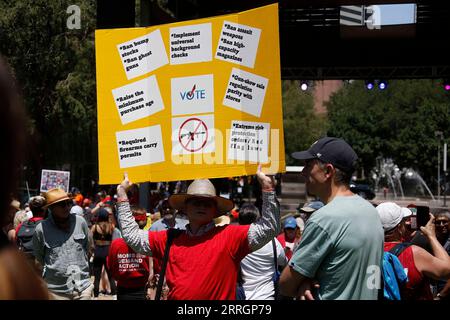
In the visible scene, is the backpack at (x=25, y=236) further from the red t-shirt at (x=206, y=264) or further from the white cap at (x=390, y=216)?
the white cap at (x=390, y=216)

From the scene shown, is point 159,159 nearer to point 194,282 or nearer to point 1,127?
point 194,282

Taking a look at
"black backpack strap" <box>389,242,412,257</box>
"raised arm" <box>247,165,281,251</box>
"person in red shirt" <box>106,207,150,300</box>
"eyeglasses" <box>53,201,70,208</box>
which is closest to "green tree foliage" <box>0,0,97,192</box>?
"person in red shirt" <box>106,207,150,300</box>

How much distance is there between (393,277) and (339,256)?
2.97 ft

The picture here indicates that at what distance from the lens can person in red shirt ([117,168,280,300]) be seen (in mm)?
4090

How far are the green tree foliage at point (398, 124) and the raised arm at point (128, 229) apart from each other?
170 ft

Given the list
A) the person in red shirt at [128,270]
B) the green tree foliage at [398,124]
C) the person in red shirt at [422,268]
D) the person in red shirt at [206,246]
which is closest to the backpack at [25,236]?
the person in red shirt at [128,270]

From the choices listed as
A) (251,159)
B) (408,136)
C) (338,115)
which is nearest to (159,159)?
(251,159)

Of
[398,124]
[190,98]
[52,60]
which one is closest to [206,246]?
[190,98]

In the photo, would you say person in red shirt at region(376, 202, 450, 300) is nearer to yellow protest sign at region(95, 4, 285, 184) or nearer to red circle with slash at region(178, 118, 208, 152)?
yellow protest sign at region(95, 4, 285, 184)

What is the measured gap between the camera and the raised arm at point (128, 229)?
14.4ft

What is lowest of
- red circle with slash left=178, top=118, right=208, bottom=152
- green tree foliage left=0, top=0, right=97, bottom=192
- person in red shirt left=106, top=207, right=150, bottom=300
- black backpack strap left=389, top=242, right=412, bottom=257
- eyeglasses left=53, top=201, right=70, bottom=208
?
person in red shirt left=106, top=207, right=150, bottom=300

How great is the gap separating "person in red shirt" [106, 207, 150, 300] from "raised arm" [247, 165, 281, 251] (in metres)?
3.41

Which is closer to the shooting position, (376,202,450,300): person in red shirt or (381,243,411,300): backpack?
(381,243,411,300): backpack
